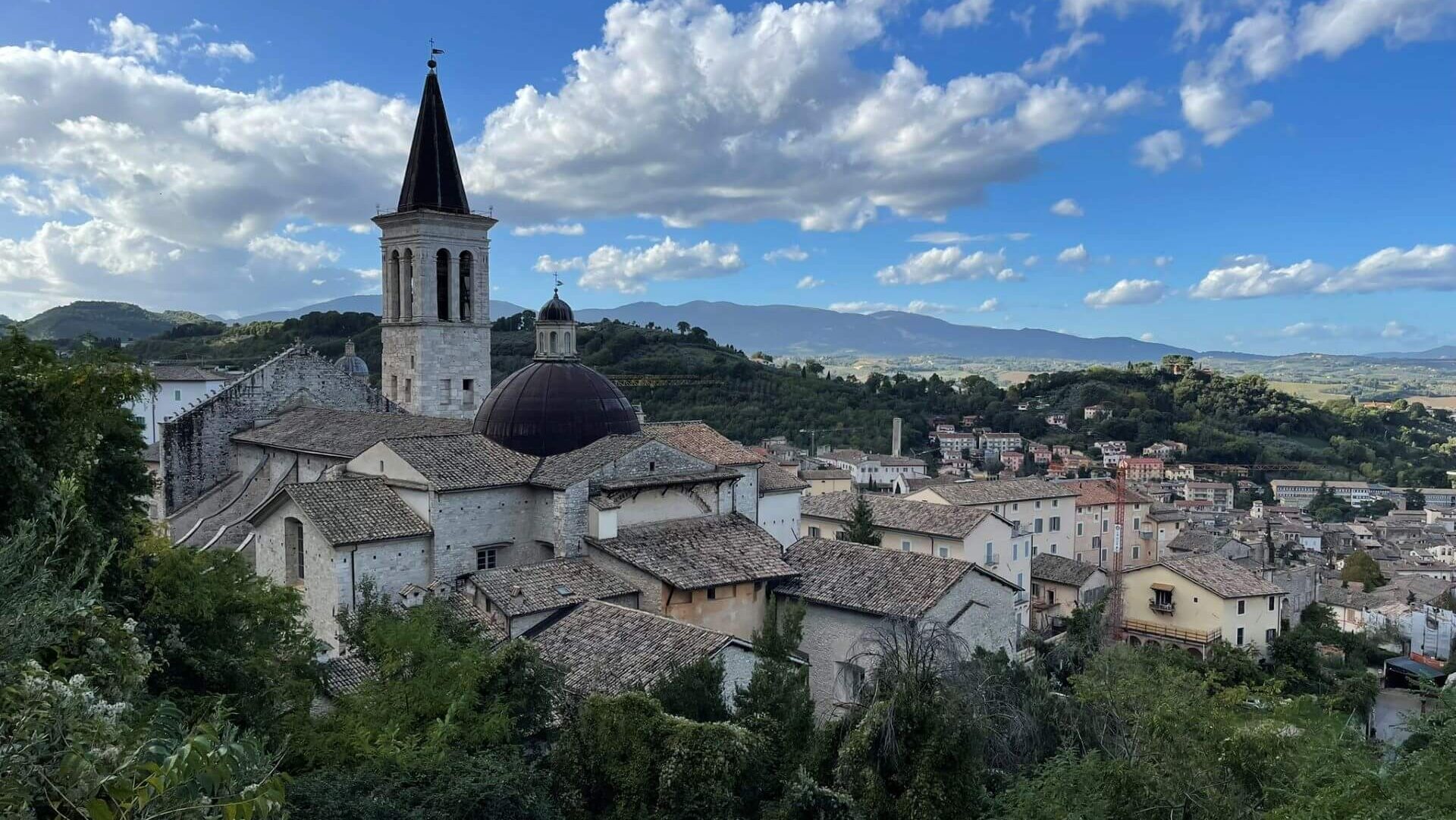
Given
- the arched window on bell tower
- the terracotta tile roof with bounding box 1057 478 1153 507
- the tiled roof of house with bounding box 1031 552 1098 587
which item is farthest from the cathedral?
the terracotta tile roof with bounding box 1057 478 1153 507

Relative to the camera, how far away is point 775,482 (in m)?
32.4

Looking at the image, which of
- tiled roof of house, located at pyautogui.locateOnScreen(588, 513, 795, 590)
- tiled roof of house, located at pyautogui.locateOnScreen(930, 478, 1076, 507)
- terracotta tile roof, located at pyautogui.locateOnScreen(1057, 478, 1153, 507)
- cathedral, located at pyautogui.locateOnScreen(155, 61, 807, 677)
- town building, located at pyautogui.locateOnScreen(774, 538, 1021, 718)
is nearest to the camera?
cathedral, located at pyautogui.locateOnScreen(155, 61, 807, 677)

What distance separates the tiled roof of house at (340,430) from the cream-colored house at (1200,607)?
114 feet

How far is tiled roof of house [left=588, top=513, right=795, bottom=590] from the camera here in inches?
888

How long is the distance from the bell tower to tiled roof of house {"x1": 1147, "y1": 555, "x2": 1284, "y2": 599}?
33984 mm

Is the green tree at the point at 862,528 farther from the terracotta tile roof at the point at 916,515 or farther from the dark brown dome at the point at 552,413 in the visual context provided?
the dark brown dome at the point at 552,413

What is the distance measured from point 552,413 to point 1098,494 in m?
50.5

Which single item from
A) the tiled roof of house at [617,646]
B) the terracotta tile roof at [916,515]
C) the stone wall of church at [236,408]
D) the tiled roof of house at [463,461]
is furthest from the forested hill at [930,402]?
the tiled roof of house at [617,646]

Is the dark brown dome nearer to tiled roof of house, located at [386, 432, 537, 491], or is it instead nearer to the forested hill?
tiled roof of house, located at [386, 432, 537, 491]

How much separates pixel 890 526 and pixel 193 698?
3631cm

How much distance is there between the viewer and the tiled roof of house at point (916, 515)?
42.7 meters

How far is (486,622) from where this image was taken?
20422mm

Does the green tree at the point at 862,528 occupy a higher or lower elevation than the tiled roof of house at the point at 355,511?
lower

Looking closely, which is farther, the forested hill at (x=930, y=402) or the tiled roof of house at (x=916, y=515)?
the forested hill at (x=930, y=402)
